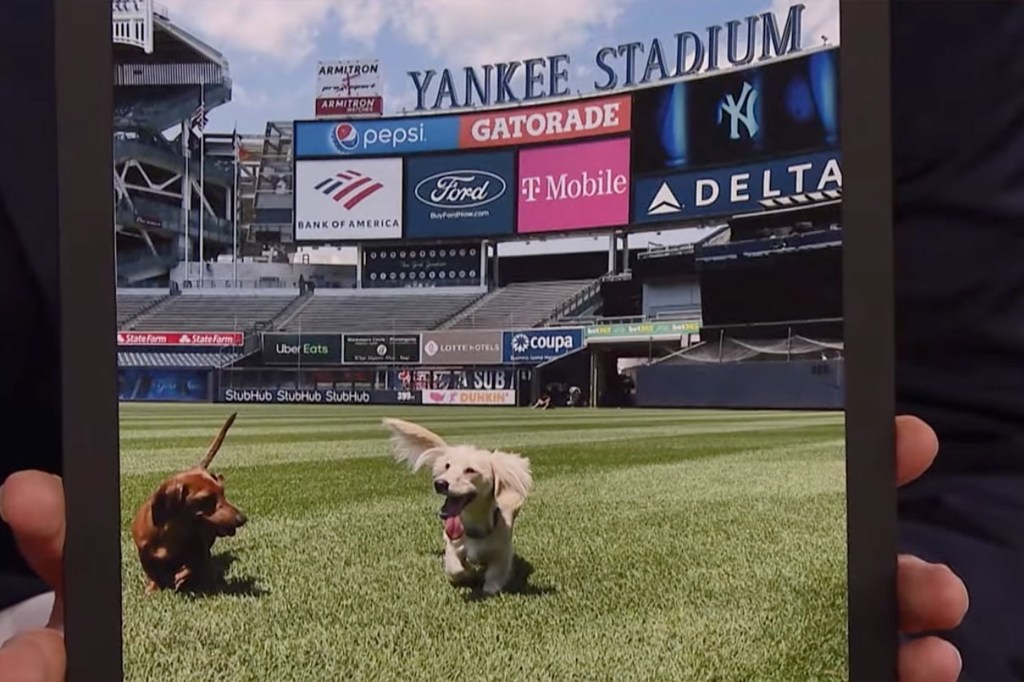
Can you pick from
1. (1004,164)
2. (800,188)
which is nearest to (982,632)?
(1004,164)

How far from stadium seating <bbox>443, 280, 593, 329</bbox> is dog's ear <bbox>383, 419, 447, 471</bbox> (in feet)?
0.39

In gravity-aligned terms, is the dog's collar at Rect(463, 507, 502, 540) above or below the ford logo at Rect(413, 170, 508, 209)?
below

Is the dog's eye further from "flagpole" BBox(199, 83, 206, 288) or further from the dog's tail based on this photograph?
"flagpole" BBox(199, 83, 206, 288)

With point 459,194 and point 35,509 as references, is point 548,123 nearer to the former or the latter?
point 459,194

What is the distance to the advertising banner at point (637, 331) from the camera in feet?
2.52

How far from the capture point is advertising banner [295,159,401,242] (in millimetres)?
764

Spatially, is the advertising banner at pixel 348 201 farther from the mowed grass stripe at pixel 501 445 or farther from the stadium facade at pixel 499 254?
the mowed grass stripe at pixel 501 445

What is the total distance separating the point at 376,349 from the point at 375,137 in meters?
0.21

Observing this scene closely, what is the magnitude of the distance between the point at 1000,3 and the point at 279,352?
1094 mm

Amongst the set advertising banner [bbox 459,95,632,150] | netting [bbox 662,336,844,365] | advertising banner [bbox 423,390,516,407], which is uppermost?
advertising banner [bbox 459,95,632,150]

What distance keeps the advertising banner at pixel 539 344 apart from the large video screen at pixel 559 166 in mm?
102

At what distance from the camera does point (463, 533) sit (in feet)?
2.39

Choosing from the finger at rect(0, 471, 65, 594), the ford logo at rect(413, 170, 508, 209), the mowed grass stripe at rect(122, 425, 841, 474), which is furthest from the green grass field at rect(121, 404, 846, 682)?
the ford logo at rect(413, 170, 508, 209)

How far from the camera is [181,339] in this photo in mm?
725
